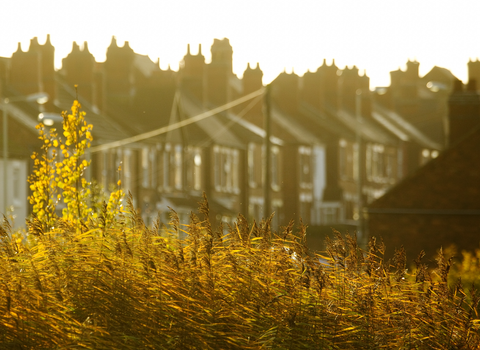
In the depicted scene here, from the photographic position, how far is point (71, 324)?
254 inches

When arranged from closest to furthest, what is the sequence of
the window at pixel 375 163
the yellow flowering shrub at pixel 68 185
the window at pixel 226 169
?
1. the yellow flowering shrub at pixel 68 185
2. the window at pixel 226 169
3. the window at pixel 375 163

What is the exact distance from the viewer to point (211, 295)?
6832 millimetres

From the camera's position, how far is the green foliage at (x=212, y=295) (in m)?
6.53

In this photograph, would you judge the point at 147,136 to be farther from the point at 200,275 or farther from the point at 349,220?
the point at 200,275

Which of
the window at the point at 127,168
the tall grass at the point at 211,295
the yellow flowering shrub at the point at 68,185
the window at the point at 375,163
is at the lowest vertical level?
the tall grass at the point at 211,295

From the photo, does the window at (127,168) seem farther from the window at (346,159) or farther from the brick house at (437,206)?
the brick house at (437,206)

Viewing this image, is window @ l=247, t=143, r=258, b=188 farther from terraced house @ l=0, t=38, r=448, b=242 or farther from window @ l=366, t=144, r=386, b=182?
window @ l=366, t=144, r=386, b=182

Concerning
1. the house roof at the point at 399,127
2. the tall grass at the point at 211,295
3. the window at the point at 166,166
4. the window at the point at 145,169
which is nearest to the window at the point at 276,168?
the window at the point at 166,166

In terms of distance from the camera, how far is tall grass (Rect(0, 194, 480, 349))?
6.53m

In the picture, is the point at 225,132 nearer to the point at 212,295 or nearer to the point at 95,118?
the point at 95,118

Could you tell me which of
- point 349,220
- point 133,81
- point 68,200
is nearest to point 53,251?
point 68,200

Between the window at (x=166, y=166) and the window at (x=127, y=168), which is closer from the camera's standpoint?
the window at (x=127, y=168)

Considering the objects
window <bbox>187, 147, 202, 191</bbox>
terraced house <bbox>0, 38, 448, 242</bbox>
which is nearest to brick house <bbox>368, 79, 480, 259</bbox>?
terraced house <bbox>0, 38, 448, 242</bbox>

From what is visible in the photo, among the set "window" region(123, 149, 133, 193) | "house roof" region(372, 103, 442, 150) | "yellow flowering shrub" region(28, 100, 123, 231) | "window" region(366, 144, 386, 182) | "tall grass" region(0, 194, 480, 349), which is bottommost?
"tall grass" region(0, 194, 480, 349)
